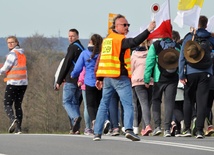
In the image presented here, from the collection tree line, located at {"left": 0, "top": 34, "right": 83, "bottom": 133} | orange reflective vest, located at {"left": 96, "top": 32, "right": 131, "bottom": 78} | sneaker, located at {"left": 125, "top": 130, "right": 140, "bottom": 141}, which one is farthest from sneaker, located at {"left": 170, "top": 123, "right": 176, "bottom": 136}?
tree line, located at {"left": 0, "top": 34, "right": 83, "bottom": 133}

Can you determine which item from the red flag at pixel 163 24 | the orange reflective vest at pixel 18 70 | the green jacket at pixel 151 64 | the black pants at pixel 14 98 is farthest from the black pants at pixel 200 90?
the black pants at pixel 14 98

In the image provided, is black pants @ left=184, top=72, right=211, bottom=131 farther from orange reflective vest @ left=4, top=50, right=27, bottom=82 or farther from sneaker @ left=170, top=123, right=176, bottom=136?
orange reflective vest @ left=4, top=50, right=27, bottom=82

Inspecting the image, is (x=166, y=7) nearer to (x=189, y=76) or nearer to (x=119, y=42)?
(x=189, y=76)

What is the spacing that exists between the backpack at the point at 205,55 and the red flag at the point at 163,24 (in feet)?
3.83

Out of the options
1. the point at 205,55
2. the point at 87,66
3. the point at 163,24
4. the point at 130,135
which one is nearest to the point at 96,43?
the point at 87,66

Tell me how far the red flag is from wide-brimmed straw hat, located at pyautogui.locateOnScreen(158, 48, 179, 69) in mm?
319

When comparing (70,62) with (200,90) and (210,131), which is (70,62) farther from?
(200,90)

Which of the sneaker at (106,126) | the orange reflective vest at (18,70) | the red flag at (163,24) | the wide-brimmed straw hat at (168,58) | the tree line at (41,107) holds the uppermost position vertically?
the red flag at (163,24)

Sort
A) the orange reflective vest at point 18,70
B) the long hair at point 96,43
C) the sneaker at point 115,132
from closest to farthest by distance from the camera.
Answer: the long hair at point 96,43 → the sneaker at point 115,132 → the orange reflective vest at point 18,70

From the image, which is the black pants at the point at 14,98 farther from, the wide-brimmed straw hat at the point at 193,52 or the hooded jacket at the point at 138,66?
the wide-brimmed straw hat at the point at 193,52

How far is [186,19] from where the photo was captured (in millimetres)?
14938

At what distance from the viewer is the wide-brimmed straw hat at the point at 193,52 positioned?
14.6 meters

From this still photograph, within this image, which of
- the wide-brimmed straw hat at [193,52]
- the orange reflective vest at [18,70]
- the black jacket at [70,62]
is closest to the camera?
the wide-brimmed straw hat at [193,52]

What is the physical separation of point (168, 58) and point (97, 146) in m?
3.67
